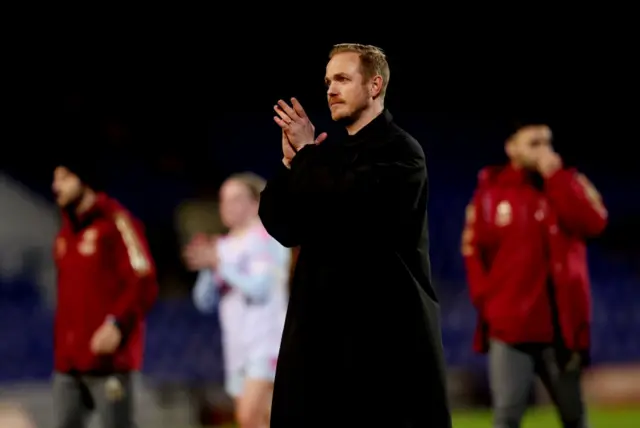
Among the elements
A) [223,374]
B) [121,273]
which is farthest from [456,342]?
[121,273]

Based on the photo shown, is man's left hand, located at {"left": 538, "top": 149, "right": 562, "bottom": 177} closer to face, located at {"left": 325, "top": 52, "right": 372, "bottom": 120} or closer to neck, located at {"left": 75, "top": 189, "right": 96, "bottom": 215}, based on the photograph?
neck, located at {"left": 75, "top": 189, "right": 96, "bottom": 215}

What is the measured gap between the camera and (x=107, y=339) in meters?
5.75

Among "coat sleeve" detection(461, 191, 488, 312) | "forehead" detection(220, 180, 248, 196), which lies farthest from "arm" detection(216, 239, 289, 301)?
"coat sleeve" detection(461, 191, 488, 312)

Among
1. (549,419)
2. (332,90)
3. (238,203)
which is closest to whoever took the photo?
(332,90)

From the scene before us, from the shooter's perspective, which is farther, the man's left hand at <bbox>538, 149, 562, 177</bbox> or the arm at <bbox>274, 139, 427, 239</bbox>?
the man's left hand at <bbox>538, 149, 562, 177</bbox>

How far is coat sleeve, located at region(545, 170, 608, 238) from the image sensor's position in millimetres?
5711

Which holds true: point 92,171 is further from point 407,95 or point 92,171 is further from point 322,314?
point 407,95

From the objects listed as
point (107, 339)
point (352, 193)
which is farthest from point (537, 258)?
point (352, 193)

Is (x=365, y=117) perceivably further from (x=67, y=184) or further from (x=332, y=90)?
Answer: (x=67, y=184)

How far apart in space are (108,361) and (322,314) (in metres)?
2.88

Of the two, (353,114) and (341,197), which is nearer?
(341,197)

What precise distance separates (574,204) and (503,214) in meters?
0.39

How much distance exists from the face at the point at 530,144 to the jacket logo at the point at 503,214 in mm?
246

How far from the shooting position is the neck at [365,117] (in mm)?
3393
